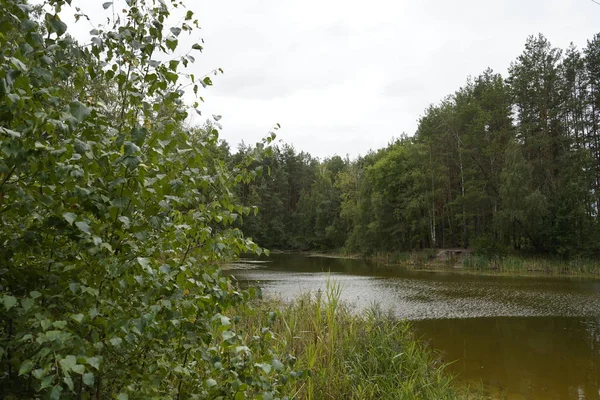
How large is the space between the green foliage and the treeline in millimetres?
19014

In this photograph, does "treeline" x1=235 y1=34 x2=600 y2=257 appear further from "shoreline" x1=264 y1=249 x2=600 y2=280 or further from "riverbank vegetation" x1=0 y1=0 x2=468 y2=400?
"riverbank vegetation" x1=0 y1=0 x2=468 y2=400

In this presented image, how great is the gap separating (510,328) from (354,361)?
265 inches

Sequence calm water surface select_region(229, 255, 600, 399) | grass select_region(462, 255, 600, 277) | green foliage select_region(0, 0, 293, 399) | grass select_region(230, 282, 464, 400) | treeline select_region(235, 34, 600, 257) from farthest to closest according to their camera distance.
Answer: treeline select_region(235, 34, 600, 257) < grass select_region(462, 255, 600, 277) < calm water surface select_region(229, 255, 600, 399) < grass select_region(230, 282, 464, 400) < green foliage select_region(0, 0, 293, 399)

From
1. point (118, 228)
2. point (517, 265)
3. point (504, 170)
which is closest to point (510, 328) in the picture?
point (118, 228)

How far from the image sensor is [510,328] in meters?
10.2

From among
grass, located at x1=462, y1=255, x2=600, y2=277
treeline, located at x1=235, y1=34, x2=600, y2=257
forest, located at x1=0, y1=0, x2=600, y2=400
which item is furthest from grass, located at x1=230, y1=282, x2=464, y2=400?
grass, located at x1=462, y1=255, x2=600, y2=277

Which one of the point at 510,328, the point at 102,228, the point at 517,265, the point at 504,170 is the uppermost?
the point at 504,170

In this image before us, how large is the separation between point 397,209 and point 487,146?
960 centimetres

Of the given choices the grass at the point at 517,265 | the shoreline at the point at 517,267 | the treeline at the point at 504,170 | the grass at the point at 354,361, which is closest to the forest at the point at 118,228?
the grass at the point at 354,361

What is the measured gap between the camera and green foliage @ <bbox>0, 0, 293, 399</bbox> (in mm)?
1322

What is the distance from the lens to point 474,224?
32.9 meters

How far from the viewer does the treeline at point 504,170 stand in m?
25.3

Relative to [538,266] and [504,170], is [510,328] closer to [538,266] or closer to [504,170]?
[538,266]

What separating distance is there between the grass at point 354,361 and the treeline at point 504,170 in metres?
15.5
